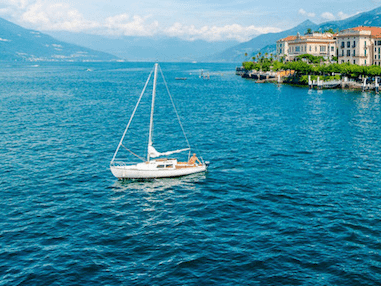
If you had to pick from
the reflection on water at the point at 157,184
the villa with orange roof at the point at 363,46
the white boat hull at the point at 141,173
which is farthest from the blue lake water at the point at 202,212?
the villa with orange roof at the point at 363,46

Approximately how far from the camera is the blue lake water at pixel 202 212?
30562mm

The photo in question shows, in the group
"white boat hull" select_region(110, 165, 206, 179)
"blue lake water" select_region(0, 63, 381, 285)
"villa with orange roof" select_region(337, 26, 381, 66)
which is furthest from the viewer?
"villa with orange roof" select_region(337, 26, 381, 66)

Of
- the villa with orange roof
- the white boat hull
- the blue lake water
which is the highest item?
the villa with orange roof

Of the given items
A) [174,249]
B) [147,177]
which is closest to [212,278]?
[174,249]

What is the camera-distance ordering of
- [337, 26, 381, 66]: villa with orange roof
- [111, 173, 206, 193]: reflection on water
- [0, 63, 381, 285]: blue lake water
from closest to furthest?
[0, 63, 381, 285]: blue lake water < [111, 173, 206, 193]: reflection on water < [337, 26, 381, 66]: villa with orange roof

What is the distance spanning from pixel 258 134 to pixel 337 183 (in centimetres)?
3000

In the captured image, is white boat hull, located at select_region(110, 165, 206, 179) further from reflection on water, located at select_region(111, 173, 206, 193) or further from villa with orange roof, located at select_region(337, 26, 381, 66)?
villa with orange roof, located at select_region(337, 26, 381, 66)

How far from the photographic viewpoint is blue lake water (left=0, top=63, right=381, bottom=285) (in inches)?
1203

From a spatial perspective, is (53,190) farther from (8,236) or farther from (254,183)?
(254,183)

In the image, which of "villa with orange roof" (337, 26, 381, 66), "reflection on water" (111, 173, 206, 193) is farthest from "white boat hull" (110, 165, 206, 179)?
"villa with orange roof" (337, 26, 381, 66)

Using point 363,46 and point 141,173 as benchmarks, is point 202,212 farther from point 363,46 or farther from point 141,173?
point 363,46

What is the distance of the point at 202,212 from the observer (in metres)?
41.1

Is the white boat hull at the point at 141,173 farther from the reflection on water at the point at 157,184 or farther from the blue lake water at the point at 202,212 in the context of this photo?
the blue lake water at the point at 202,212

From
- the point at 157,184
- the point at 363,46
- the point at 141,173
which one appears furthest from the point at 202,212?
the point at 363,46
